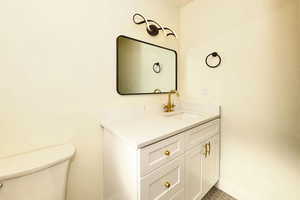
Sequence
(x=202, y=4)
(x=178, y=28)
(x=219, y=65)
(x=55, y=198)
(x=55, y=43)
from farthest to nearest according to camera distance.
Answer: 1. (x=178, y=28)
2. (x=202, y=4)
3. (x=219, y=65)
4. (x=55, y=43)
5. (x=55, y=198)

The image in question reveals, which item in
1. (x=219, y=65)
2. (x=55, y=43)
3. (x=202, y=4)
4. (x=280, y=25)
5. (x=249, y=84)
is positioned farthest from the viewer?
(x=202, y=4)

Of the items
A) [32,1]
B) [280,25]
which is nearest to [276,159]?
[280,25]

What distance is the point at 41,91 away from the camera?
0.88m

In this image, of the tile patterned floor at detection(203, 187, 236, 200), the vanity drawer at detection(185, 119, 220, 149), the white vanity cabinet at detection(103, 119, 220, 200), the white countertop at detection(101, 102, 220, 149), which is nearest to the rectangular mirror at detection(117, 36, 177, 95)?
the white countertop at detection(101, 102, 220, 149)

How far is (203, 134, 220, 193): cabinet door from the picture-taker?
4.35 feet

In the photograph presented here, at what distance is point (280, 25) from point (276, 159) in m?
1.16

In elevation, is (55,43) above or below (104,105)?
above

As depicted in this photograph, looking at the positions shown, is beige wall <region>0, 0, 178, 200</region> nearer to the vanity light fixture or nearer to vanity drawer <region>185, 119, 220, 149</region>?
the vanity light fixture

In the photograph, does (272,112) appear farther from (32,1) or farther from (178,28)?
(32,1)

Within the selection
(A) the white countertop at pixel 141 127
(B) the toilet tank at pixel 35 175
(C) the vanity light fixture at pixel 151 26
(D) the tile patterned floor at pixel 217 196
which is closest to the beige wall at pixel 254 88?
(D) the tile patterned floor at pixel 217 196

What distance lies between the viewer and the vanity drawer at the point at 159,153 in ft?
2.62

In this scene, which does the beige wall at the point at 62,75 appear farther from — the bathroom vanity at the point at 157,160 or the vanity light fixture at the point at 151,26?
the bathroom vanity at the point at 157,160

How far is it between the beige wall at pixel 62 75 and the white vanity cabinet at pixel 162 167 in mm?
212

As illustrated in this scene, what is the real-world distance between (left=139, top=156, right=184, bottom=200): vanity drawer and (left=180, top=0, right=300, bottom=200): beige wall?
0.77 metres
